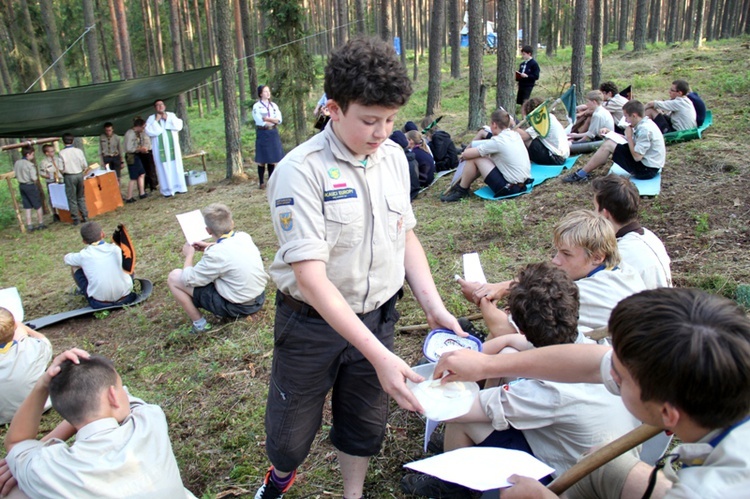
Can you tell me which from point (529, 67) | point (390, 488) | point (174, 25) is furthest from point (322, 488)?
point (174, 25)

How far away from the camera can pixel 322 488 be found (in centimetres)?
250

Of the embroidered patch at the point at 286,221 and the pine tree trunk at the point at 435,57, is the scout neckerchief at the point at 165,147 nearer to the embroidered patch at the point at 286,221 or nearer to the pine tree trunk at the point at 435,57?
the pine tree trunk at the point at 435,57

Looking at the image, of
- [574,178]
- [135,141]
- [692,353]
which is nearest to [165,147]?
[135,141]

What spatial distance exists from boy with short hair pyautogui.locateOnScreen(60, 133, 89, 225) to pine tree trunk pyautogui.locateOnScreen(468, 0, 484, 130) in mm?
7472

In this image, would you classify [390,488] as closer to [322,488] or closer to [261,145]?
[322,488]

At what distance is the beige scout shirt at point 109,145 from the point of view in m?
11.0

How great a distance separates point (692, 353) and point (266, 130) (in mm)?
9340

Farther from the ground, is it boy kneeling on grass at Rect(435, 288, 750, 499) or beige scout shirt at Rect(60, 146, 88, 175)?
boy kneeling on grass at Rect(435, 288, 750, 499)

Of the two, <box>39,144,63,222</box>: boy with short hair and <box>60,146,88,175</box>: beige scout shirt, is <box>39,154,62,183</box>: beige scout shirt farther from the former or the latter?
<box>60,146,88,175</box>: beige scout shirt

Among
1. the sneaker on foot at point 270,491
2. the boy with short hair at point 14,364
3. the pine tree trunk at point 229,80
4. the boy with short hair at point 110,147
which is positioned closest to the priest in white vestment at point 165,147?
Answer: the boy with short hair at point 110,147

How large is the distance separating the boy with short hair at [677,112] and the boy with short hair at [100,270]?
23.3ft

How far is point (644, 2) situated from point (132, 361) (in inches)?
783

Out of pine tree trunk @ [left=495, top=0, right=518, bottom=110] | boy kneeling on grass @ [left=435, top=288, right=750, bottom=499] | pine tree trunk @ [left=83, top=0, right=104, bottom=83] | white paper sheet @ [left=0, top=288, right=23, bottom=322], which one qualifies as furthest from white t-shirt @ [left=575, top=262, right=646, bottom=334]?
pine tree trunk @ [left=83, top=0, right=104, bottom=83]

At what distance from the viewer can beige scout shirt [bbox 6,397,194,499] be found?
1.77 metres
